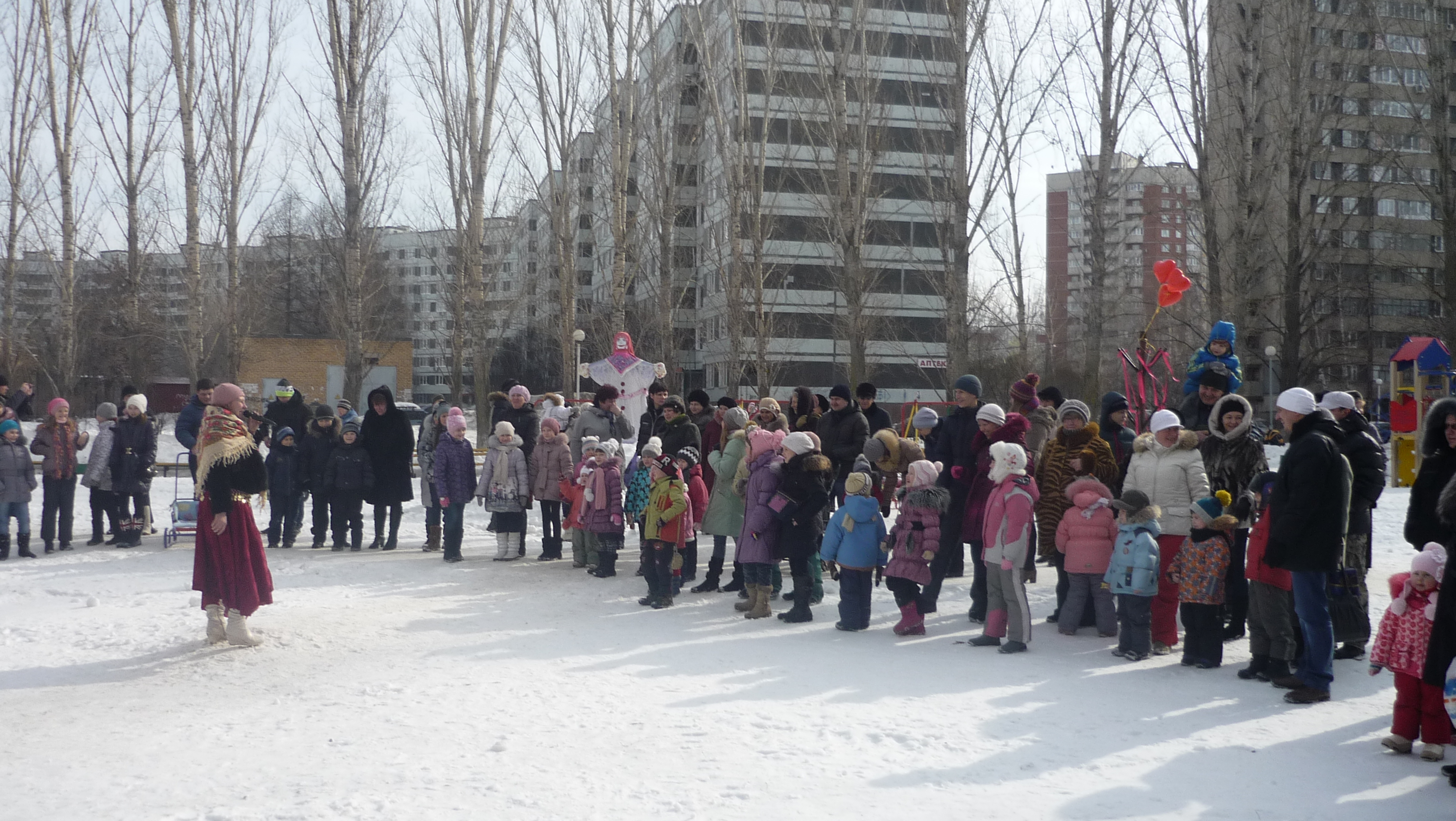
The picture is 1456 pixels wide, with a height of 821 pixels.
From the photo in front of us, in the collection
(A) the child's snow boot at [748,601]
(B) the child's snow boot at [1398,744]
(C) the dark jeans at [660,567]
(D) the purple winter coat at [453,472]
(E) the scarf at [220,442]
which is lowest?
(B) the child's snow boot at [1398,744]

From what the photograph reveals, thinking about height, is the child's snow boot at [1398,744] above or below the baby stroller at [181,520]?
below

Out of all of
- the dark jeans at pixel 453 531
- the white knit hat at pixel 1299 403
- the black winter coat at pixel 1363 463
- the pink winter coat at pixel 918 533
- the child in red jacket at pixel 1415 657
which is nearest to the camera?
the child in red jacket at pixel 1415 657

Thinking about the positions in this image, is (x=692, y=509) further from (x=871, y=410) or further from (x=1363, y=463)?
(x=1363, y=463)

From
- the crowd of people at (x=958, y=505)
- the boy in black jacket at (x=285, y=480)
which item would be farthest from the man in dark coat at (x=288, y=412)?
the crowd of people at (x=958, y=505)

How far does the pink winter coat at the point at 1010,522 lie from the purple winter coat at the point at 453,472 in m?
6.40

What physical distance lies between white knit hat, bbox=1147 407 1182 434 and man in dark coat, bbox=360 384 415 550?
337 inches

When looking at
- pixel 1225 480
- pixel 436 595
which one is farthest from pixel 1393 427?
pixel 436 595

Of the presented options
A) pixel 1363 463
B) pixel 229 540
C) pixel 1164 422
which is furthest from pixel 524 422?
pixel 1363 463

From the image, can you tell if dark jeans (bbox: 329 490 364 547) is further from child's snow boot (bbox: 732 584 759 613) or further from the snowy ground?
child's snow boot (bbox: 732 584 759 613)

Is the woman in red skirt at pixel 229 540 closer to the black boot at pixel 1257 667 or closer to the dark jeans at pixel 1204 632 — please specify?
the dark jeans at pixel 1204 632

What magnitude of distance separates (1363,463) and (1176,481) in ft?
3.69

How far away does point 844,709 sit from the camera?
6.14 meters

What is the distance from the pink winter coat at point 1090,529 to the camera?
25.7 ft

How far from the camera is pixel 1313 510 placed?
6.16 metres
